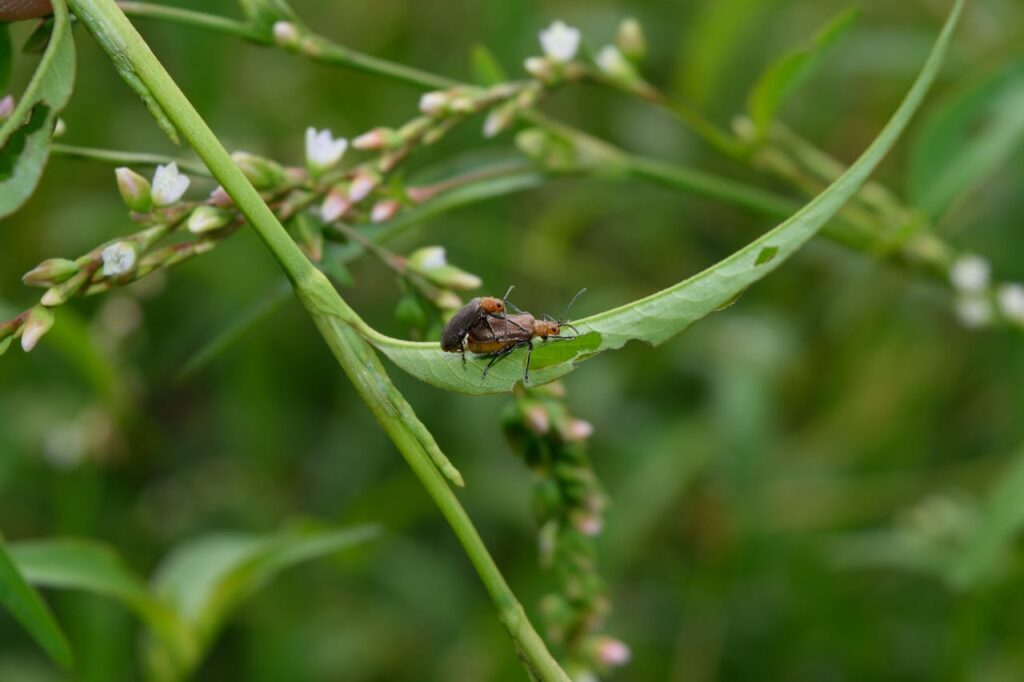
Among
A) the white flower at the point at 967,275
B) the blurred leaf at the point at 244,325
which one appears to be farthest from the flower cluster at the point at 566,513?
the white flower at the point at 967,275

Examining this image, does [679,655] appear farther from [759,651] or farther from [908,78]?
[908,78]

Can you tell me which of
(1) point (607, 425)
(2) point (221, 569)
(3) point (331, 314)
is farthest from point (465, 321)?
(1) point (607, 425)

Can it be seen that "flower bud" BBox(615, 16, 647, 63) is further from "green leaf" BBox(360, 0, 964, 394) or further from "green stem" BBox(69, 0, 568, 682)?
"green stem" BBox(69, 0, 568, 682)

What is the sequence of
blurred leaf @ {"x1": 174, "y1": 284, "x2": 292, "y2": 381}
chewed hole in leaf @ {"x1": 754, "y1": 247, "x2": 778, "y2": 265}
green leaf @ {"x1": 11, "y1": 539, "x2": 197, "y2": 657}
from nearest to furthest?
chewed hole in leaf @ {"x1": 754, "y1": 247, "x2": 778, "y2": 265} → blurred leaf @ {"x1": 174, "y1": 284, "x2": 292, "y2": 381} → green leaf @ {"x1": 11, "y1": 539, "x2": 197, "y2": 657}

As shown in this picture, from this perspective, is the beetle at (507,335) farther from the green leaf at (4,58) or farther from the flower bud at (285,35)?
the green leaf at (4,58)

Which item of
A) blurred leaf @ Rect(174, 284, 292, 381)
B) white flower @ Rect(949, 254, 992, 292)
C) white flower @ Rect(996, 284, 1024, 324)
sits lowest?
white flower @ Rect(996, 284, 1024, 324)

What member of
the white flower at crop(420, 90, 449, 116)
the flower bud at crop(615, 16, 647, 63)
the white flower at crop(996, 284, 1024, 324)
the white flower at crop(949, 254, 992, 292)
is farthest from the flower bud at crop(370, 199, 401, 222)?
the white flower at crop(996, 284, 1024, 324)

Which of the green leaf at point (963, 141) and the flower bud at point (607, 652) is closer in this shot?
the flower bud at point (607, 652)
